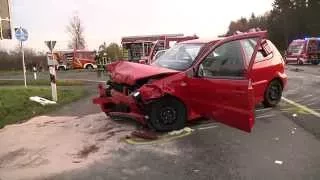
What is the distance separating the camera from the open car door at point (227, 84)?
8.91 metres

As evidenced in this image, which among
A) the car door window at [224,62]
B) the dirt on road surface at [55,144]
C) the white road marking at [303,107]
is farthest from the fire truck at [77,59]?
the car door window at [224,62]

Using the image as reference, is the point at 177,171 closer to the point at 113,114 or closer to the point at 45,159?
the point at 45,159

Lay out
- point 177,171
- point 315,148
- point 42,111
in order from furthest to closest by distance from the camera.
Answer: point 42,111 → point 315,148 → point 177,171

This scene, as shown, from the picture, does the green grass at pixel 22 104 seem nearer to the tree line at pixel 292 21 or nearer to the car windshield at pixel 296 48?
the car windshield at pixel 296 48

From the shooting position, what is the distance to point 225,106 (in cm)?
932

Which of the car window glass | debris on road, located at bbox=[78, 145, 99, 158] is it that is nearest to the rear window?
the car window glass

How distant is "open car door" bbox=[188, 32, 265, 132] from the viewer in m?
8.91

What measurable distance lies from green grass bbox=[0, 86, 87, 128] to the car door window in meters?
5.31

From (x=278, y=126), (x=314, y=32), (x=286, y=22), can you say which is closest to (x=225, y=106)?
(x=278, y=126)

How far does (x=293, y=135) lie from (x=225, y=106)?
4.15 feet

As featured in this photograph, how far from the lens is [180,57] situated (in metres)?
11.2

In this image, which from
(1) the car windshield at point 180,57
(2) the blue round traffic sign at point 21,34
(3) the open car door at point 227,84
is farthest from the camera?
(2) the blue round traffic sign at point 21,34

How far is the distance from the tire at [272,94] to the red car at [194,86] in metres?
2.57

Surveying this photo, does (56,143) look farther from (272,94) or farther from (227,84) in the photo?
(272,94)
